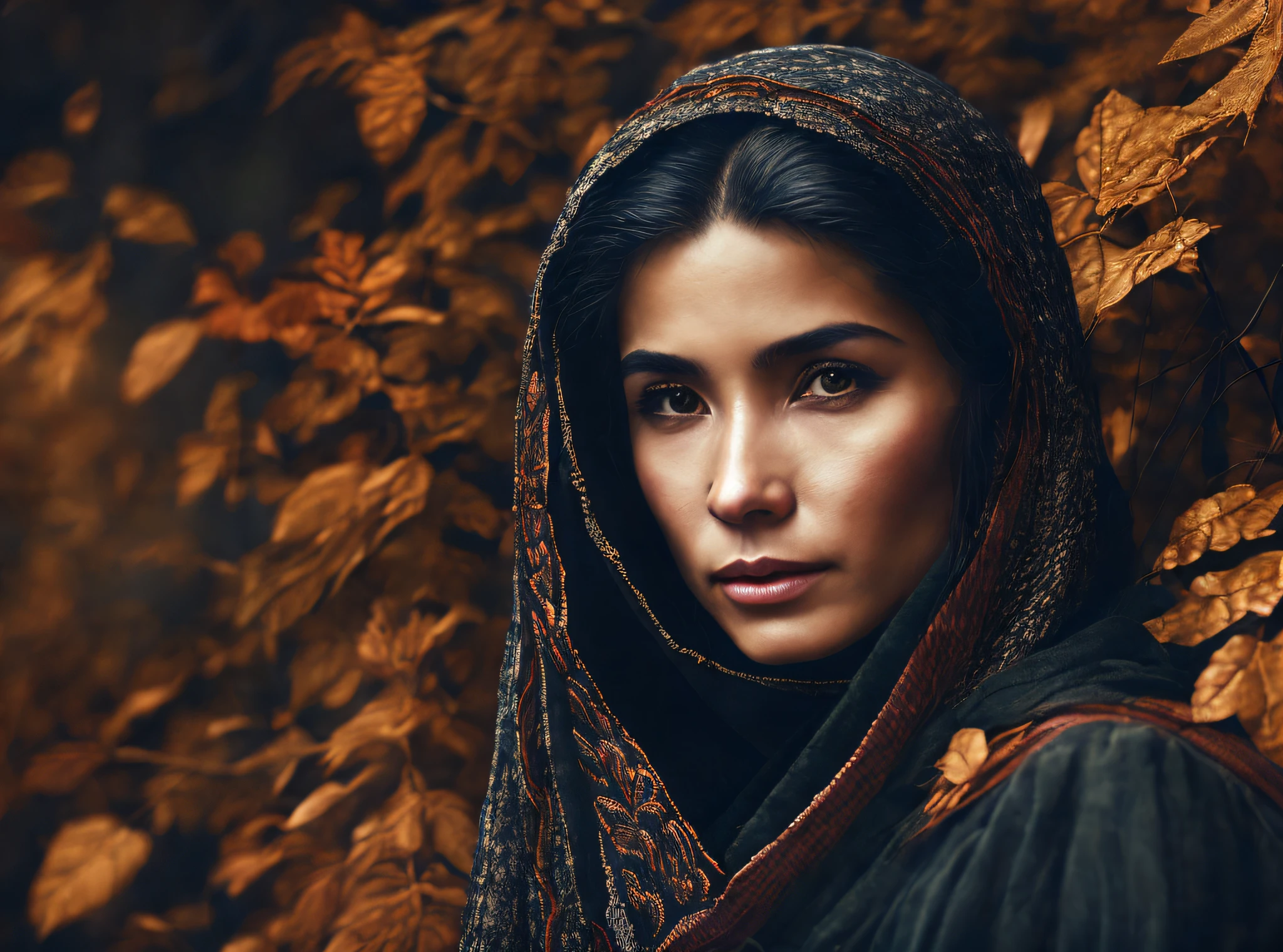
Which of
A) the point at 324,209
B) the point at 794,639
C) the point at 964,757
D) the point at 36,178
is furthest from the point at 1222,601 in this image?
the point at 36,178

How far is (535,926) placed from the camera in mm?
1128

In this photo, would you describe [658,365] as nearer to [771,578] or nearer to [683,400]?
[683,400]

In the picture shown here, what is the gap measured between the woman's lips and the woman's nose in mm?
45

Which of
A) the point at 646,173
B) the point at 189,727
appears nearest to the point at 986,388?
the point at 646,173

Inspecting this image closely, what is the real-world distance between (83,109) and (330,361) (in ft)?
1.39

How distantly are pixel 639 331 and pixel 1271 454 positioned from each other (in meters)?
0.61

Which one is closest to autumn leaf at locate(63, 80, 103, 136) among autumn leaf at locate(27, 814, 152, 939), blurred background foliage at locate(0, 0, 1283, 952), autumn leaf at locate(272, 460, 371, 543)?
blurred background foliage at locate(0, 0, 1283, 952)

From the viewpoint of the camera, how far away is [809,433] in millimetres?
919

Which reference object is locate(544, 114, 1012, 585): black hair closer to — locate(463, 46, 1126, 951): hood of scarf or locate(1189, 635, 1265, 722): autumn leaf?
locate(463, 46, 1126, 951): hood of scarf

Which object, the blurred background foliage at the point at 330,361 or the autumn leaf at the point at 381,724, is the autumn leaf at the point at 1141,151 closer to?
the blurred background foliage at the point at 330,361

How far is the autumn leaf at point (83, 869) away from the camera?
116cm

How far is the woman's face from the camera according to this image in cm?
91

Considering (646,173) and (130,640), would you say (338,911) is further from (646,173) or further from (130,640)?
(646,173)

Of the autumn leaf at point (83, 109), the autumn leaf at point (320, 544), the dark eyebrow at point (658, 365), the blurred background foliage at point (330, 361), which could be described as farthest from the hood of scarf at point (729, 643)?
the autumn leaf at point (83, 109)
